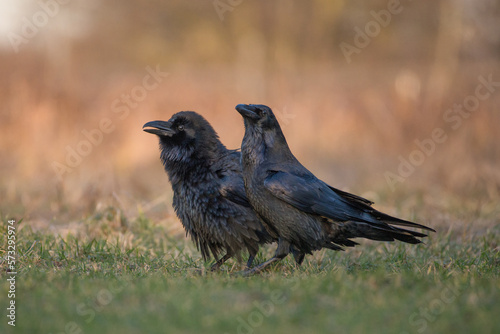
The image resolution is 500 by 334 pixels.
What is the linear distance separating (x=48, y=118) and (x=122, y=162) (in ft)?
6.02

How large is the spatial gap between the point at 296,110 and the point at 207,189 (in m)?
8.68

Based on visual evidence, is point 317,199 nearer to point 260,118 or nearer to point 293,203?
point 293,203

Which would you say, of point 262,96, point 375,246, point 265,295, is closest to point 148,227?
point 375,246

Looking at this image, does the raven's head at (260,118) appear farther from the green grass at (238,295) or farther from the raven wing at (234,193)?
the green grass at (238,295)

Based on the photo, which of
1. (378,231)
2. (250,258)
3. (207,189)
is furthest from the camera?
(250,258)

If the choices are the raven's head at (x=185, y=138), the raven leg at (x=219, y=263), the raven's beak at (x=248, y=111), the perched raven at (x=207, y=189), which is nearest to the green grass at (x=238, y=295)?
the raven leg at (x=219, y=263)

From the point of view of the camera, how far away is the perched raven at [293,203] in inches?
210

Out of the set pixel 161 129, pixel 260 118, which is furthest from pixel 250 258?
pixel 161 129

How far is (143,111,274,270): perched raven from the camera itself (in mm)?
Result: 5773

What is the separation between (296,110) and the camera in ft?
46.6

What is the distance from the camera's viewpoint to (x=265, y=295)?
407 cm

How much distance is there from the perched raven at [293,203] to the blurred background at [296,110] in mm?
2756

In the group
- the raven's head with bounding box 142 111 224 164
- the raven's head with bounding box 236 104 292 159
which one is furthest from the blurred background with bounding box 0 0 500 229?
the raven's head with bounding box 236 104 292 159

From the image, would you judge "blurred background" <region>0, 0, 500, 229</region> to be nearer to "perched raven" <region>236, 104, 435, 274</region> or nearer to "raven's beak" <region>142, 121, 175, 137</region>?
"raven's beak" <region>142, 121, 175, 137</region>
